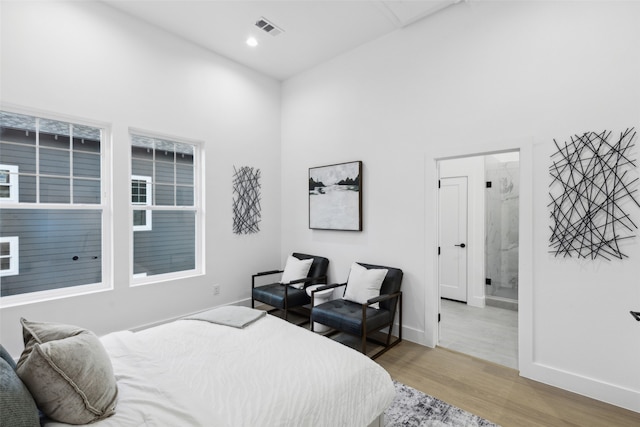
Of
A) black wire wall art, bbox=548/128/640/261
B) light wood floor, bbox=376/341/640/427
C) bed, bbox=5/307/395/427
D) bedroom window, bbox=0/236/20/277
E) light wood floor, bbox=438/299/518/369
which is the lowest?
light wood floor, bbox=376/341/640/427

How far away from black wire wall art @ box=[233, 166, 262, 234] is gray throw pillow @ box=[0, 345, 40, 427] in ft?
10.7

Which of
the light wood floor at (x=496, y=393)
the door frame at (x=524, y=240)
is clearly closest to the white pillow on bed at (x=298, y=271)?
the light wood floor at (x=496, y=393)

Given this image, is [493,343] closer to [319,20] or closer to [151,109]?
[319,20]

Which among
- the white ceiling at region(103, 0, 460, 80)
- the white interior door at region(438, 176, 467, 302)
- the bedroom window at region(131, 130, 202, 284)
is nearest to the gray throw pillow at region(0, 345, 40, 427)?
the bedroom window at region(131, 130, 202, 284)

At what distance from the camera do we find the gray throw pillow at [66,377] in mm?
1181

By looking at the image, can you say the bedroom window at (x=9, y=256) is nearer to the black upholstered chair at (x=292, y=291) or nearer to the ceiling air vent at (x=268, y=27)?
the black upholstered chair at (x=292, y=291)

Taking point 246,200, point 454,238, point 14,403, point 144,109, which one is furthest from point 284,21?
point 454,238

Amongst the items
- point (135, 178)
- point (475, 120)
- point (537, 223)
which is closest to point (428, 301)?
point (537, 223)

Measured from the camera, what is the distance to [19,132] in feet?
9.21

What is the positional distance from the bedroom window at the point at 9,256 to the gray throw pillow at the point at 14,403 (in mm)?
2309

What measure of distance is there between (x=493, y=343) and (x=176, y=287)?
12.5ft

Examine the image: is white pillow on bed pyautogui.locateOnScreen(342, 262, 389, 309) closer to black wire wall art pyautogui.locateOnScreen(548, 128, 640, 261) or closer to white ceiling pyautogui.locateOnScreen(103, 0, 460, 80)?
black wire wall art pyautogui.locateOnScreen(548, 128, 640, 261)

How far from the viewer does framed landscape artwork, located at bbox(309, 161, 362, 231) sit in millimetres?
3879

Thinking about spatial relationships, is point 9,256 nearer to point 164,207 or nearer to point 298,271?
point 164,207
